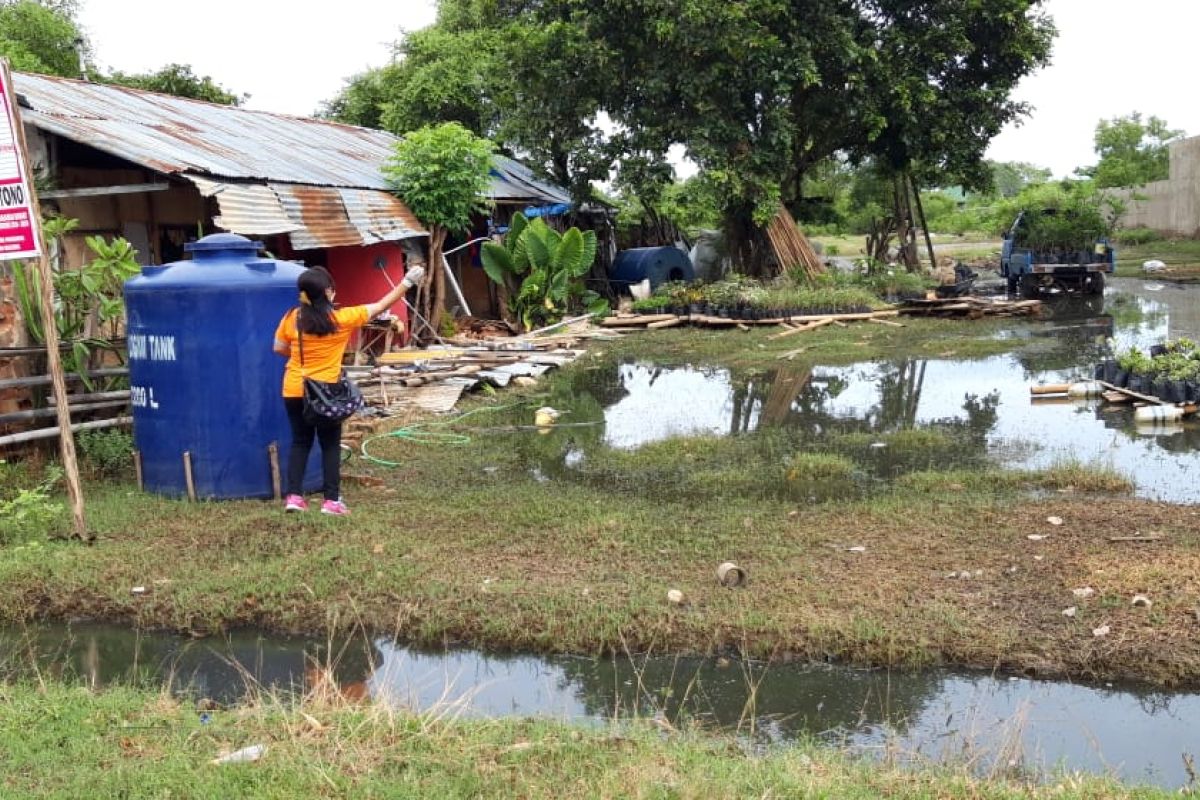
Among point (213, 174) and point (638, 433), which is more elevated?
point (213, 174)

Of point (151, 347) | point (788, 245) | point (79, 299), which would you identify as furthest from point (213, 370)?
point (788, 245)

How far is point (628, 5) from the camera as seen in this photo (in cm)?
2086

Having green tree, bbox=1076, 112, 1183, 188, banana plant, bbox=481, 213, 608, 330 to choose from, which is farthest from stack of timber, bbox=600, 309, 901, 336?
green tree, bbox=1076, 112, 1183, 188

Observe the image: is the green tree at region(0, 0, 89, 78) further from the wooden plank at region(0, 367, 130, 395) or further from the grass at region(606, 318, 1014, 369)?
the wooden plank at region(0, 367, 130, 395)

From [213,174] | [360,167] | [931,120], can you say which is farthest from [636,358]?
[931,120]

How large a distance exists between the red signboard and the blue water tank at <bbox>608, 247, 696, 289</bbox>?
18090 millimetres

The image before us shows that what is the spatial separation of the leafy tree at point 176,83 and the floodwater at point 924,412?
16400 mm

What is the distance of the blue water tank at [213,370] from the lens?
25.2 ft

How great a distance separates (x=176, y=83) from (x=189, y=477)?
2149 centimetres

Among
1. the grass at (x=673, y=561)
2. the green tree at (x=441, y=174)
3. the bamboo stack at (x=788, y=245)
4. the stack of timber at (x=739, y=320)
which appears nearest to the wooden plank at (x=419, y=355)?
the green tree at (x=441, y=174)

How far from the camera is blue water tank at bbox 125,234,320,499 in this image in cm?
769

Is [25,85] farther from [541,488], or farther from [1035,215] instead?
[1035,215]

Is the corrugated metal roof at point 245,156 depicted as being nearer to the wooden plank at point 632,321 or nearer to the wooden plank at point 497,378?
the wooden plank at point 497,378

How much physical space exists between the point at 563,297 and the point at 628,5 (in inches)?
234
